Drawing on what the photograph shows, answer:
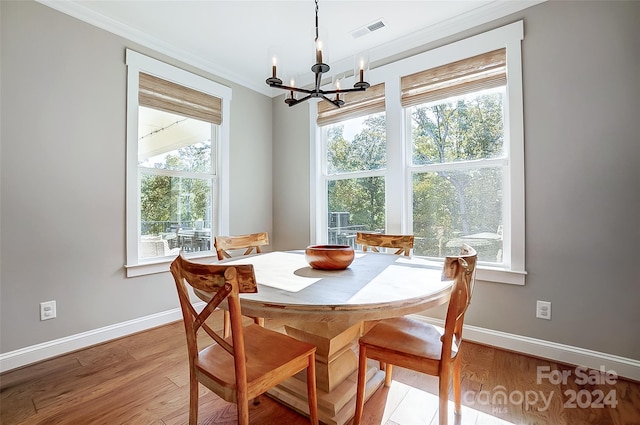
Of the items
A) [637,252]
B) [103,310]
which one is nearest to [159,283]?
[103,310]

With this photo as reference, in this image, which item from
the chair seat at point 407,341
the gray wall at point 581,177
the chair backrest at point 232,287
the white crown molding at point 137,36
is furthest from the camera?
the white crown molding at point 137,36

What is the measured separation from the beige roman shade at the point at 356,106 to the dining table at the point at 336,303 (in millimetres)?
1689

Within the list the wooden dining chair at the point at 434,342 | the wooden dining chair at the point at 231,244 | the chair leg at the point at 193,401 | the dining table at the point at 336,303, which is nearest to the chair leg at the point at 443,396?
the wooden dining chair at the point at 434,342

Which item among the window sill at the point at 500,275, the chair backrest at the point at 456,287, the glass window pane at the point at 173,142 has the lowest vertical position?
the window sill at the point at 500,275

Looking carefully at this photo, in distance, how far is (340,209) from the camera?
10.9ft

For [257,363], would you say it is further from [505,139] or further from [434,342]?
[505,139]

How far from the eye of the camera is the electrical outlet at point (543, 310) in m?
2.10

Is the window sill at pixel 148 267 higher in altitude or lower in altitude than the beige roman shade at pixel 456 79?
lower

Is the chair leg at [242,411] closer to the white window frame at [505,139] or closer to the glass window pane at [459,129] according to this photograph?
the white window frame at [505,139]

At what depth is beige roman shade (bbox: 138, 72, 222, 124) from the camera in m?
2.68

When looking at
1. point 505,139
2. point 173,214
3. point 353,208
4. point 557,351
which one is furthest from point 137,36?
point 557,351

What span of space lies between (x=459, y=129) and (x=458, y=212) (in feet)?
2.42

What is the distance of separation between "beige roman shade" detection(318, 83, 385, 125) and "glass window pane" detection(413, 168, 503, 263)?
2.84 ft

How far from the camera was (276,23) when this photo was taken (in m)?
2.47
